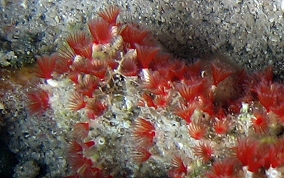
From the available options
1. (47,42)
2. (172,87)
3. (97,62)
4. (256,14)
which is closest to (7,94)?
(47,42)

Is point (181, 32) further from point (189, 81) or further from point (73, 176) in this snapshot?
point (73, 176)

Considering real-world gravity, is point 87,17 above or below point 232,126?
above

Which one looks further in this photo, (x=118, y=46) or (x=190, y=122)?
(x=118, y=46)

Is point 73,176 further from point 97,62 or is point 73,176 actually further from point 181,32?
point 181,32

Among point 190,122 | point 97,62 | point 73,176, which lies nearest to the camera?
point 190,122

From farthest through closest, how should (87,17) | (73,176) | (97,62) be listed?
(87,17) < (73,176) < (97,62)

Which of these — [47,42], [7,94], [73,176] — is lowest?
[73,176]

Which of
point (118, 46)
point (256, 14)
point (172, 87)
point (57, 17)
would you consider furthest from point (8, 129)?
point (256, 14)
